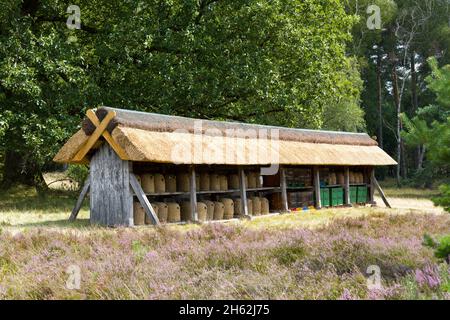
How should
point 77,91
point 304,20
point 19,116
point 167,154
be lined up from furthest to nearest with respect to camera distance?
point 304,20
point 77,91
point 19,116
point 167,154

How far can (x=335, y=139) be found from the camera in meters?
21.5

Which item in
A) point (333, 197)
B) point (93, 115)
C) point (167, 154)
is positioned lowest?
point (333, 197)

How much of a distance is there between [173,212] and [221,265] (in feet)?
24.5

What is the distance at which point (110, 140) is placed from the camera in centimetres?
1327

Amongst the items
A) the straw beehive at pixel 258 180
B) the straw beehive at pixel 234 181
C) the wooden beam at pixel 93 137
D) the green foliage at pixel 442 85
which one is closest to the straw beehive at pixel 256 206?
the straw beehive at pixel 258 180

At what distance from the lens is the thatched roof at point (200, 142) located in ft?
43.1

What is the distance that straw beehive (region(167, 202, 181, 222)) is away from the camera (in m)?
14.4

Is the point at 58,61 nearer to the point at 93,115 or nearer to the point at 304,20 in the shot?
the point at 93,115

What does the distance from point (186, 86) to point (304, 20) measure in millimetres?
7414

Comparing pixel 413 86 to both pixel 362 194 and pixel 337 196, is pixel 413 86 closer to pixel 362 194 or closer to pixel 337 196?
pixel 362 194

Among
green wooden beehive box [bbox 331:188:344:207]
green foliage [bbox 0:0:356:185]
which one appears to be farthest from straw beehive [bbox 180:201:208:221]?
green wooden beehive box [bbox 331:188:344:207]

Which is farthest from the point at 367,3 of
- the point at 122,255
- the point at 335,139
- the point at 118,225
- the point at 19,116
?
the point at 122,255

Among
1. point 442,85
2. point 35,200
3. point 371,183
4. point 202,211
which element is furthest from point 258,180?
point 442,85

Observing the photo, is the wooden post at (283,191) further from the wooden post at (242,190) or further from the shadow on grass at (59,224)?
the shadow on grass at (59,224)
